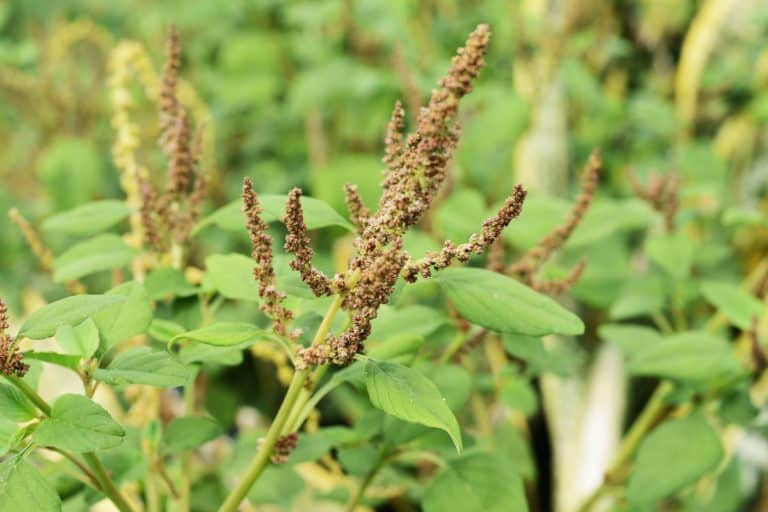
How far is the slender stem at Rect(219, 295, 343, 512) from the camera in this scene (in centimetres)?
54

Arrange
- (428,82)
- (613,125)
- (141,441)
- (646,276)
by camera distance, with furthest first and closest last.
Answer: (613,125) → (428,82) → (646,276) → (141,441)

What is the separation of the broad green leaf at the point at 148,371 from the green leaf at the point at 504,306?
0.19 m

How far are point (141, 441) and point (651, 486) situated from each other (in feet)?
1.70

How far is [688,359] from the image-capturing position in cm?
81

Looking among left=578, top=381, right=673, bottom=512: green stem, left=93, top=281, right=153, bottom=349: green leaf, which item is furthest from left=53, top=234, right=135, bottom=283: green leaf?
left=578, top=381, right=673, bottom=512: green stem

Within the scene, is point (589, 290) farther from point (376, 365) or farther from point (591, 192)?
point (376, 365)

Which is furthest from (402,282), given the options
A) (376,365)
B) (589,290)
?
(589,290)

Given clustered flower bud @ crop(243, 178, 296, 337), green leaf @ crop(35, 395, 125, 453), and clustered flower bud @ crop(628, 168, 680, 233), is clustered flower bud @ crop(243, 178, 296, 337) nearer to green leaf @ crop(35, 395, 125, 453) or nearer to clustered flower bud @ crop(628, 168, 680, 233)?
green leaf @ crop(35, 395, 125, 453)

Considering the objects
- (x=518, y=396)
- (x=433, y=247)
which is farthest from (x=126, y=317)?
(x=518, y=396)

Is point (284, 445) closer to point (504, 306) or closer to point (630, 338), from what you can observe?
point (504, 306)

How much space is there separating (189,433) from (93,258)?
18cm

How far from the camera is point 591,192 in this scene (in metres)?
0.77

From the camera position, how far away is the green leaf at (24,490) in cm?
49

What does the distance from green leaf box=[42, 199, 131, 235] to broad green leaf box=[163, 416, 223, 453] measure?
201mm
